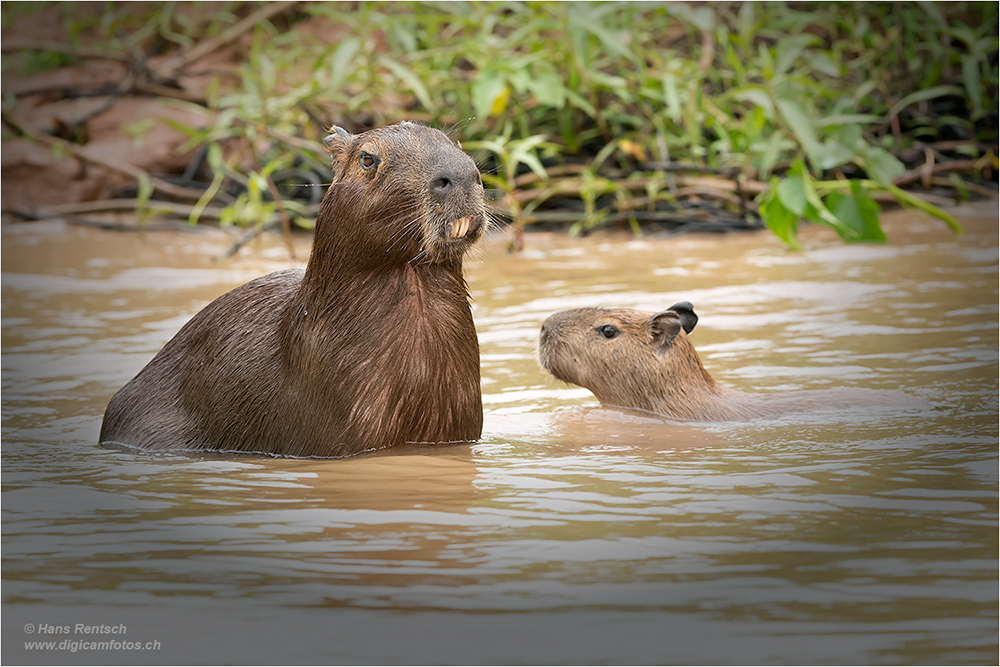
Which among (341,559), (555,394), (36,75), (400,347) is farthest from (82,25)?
(341,559)

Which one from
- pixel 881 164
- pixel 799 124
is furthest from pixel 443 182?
pixel 881 164

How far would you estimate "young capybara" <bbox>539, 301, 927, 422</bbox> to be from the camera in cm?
421

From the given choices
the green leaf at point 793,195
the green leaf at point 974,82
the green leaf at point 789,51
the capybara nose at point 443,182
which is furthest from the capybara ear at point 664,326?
the green leaf at point 974,82

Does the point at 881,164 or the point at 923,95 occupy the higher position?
the point at 923,95

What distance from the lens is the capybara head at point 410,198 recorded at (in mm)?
3197

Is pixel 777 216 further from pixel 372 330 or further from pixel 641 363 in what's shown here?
pixel 372 330

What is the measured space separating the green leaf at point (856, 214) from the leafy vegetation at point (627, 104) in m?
0.62

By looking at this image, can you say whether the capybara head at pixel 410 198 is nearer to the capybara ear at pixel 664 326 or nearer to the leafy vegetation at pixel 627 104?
the capybara ear at pixel 664 326

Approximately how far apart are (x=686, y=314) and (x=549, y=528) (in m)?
1.85

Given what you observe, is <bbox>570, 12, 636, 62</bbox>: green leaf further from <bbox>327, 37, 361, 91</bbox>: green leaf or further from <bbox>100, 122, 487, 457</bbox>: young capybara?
<bbox>100, 122, 487, 457</bbox>: young capybara

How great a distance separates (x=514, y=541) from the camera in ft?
8.53

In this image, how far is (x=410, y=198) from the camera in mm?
3221

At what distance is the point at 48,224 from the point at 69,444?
541 centimetres

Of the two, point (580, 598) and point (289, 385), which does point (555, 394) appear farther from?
point (580, 598)
